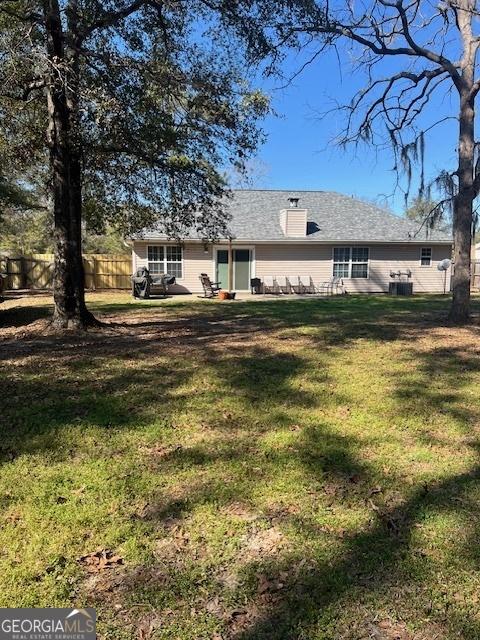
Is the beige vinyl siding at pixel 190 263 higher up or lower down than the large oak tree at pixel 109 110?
lower down

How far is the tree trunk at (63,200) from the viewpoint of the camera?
7441mm

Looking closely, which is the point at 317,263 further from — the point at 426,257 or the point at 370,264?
the point at 426,257

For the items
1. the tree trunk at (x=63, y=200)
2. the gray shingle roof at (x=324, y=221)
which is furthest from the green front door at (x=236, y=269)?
the tree trunk at (x=63, y=200)

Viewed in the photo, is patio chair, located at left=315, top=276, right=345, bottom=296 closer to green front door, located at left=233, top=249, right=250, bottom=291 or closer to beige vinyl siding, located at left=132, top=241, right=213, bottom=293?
green front door, located at left=233, top=249, right=250, bottom=291

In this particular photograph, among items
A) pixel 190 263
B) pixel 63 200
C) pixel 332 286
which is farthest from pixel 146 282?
pixel 63 200

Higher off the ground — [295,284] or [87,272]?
[87,272]

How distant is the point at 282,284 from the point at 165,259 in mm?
5057

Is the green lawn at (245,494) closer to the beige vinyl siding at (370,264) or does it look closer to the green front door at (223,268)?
the green front door at (223,268)

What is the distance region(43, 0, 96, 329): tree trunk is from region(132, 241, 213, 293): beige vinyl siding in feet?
38.1

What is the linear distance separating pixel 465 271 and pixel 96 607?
9177 mm

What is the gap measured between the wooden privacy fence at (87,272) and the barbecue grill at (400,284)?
12217 millimetres

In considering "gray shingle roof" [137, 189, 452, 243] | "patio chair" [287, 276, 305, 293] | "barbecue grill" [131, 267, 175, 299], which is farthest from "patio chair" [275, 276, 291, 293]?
"barbecue grill" [131, 267, 175, 299]

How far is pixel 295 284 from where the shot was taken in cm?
2078

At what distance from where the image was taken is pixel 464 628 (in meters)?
2.06
